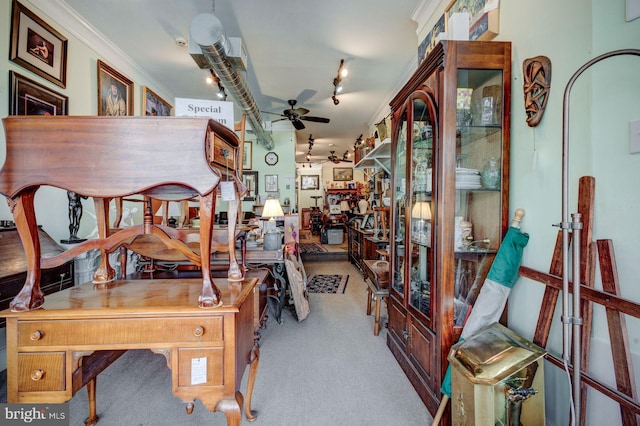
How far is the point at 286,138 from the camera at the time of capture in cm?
731

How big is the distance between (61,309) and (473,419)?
176 centimetres

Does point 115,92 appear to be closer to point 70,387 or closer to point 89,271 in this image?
point 89,271

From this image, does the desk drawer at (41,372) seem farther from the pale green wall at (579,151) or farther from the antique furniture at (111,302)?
the pale green wall at (579,151)

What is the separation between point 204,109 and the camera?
1.52 m

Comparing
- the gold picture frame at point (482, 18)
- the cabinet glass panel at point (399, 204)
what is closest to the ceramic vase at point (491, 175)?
the cabinet glass panel at point (399, 204)

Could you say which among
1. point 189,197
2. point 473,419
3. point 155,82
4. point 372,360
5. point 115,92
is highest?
point 155,82

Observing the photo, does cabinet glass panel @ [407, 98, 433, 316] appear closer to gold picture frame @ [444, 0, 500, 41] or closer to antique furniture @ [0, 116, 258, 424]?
gold picture frame @ [444, 0, 500, 41]

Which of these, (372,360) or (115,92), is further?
(115,92)

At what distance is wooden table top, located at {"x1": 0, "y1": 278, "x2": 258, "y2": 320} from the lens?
1033 millimetres

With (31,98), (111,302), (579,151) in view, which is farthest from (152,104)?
(579,151)

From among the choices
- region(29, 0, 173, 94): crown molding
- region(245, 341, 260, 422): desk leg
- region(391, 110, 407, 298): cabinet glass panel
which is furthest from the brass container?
region(29, 0, 173, 94): crown molding

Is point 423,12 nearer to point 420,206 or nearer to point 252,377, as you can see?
point 420,206

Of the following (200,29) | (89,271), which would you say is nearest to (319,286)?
(89,271)

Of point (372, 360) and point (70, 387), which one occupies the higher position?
point (70, 387)
